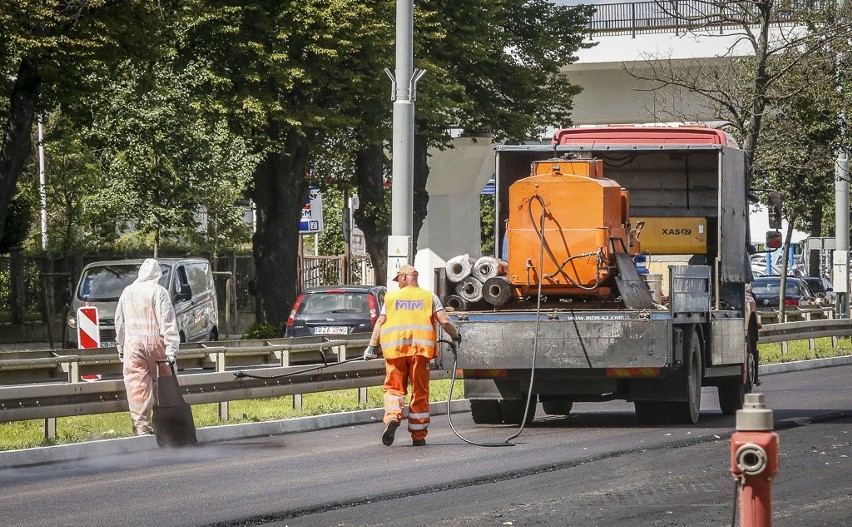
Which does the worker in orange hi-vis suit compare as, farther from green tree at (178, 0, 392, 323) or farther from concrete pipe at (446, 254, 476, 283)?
green tree at (178, 0, 392, 323)

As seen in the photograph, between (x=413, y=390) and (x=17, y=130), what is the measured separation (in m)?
15.0

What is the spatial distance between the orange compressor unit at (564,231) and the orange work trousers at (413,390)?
216 centimetres

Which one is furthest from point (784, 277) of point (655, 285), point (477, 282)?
point (477, 282)

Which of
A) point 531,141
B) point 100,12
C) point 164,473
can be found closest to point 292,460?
point 164,473

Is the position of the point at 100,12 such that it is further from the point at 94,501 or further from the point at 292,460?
the point at 94,501

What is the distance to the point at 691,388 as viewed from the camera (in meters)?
16.8

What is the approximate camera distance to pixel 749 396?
5.94m

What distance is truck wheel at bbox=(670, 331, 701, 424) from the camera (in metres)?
16.8

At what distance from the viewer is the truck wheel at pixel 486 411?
1764cm

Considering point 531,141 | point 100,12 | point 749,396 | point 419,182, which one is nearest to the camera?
point 749,396

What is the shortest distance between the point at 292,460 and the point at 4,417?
103 inches

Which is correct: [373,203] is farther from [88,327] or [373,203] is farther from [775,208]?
[775,208]

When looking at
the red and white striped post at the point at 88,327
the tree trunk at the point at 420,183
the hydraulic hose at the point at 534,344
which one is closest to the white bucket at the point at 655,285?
the hydraulic hose at the point at 534,344

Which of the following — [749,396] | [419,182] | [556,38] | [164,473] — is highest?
[556,38]
